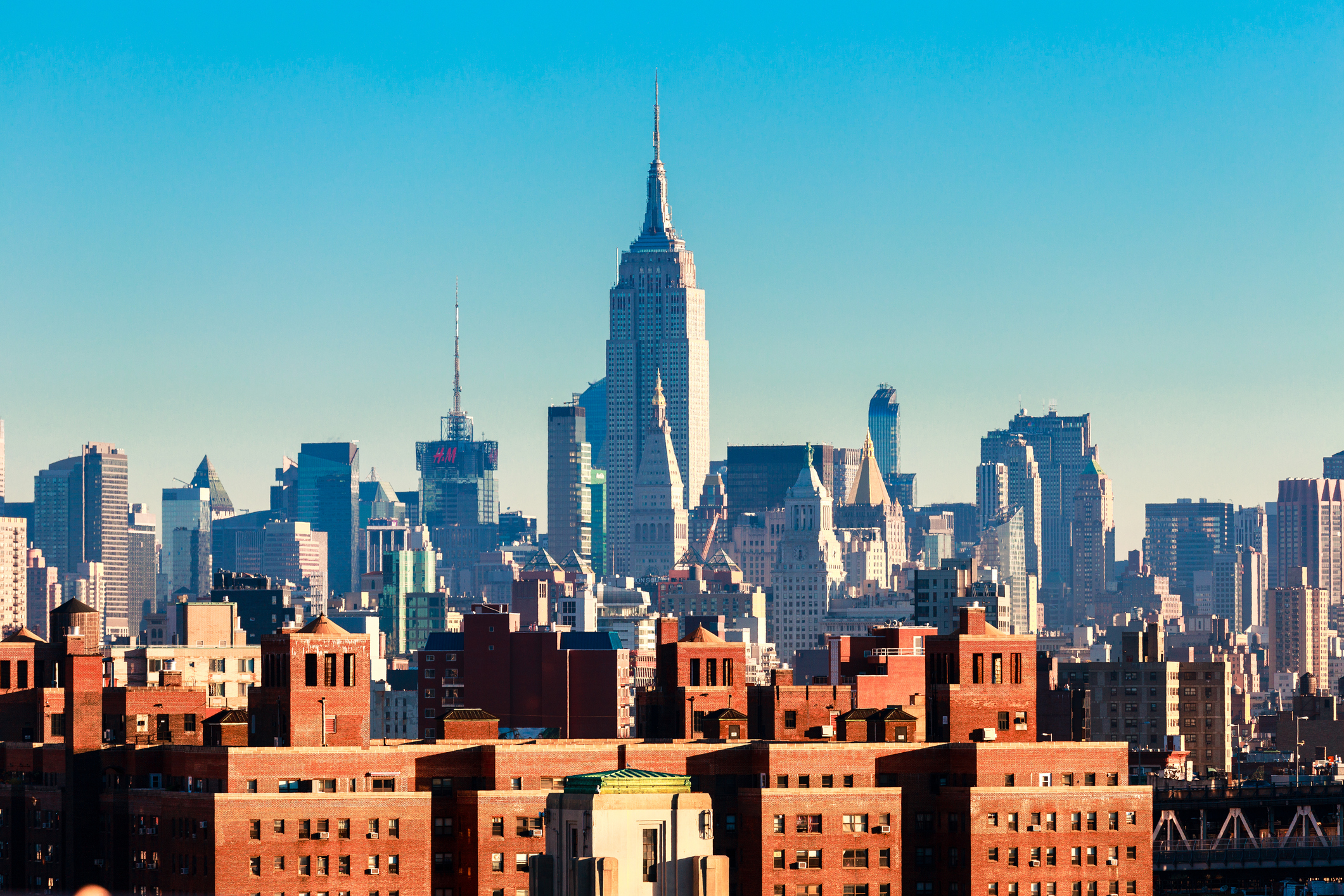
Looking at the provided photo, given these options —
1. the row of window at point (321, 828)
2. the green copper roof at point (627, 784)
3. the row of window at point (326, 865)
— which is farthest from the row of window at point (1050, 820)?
the green copper roof at point (627, 784)

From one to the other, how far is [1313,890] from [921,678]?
33706 millimetres

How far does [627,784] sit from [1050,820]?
161 ft

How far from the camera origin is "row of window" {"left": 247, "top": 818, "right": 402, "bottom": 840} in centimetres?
13238

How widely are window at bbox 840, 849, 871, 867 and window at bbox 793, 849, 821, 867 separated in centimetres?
136

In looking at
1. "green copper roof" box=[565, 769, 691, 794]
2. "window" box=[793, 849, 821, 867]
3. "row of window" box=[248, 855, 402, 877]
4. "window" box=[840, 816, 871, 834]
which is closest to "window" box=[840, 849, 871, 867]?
"window" box=[840, 816, 871, 834]

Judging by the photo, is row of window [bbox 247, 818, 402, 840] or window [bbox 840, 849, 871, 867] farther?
window [bbox 840, 849, 871, 867]

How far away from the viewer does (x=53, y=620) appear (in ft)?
579

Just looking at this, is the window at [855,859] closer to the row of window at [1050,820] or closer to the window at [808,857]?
the window at [808,857]

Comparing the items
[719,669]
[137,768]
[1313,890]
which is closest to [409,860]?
[137,768]

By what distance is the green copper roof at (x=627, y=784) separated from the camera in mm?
100000

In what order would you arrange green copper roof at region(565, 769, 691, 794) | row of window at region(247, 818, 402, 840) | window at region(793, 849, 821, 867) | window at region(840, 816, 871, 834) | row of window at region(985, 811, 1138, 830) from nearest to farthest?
1. green copper roof at region(565, 769, 691, 794)
2. row of window at region(247, 818, 402, 840)
3. window at region(793, 849, 821, 867)
4. window at region(840, 816, 871, 834)
5. row of window at region(985, 811, 1138, 830)

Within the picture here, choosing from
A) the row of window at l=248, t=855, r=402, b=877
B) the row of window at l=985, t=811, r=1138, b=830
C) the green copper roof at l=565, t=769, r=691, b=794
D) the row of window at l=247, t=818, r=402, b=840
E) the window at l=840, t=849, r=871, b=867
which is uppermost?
the green copper roof at l=565, t=769, r=691, b=794

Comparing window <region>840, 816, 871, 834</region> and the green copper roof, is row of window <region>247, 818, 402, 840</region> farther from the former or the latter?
the green copper roof

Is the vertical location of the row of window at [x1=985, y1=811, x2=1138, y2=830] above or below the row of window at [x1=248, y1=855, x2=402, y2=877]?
above
